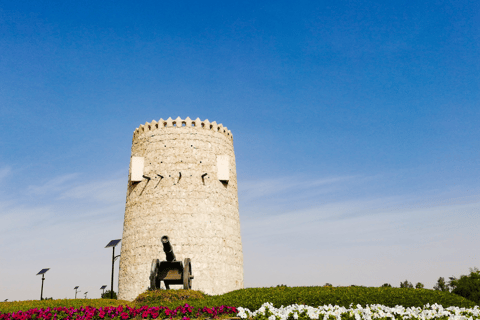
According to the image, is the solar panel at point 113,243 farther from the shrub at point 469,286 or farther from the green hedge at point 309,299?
the shrub at point 469,286

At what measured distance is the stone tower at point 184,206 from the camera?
73.4ft

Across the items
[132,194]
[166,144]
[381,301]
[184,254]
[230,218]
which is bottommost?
[381,301]

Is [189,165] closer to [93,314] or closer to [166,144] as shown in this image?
[166,144]

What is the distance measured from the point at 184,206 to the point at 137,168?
429 cm

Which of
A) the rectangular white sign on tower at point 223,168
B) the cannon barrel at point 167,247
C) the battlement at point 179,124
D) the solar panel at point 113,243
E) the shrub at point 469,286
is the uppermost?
the battlement at point 179,124

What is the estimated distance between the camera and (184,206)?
2291 cm

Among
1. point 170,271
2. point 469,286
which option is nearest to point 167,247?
point 170,271

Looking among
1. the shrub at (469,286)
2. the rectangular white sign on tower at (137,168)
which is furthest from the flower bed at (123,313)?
the shrub at (469,286)

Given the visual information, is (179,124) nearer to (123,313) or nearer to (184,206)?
(184,206)

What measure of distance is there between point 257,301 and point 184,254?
9.84 m

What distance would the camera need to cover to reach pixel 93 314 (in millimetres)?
10984

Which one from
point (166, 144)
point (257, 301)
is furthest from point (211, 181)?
point (257, 301)

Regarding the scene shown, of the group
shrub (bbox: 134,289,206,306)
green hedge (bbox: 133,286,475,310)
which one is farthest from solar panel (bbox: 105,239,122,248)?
green hedge (bbox: 133,286,475,310)

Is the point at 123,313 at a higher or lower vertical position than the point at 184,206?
lower
